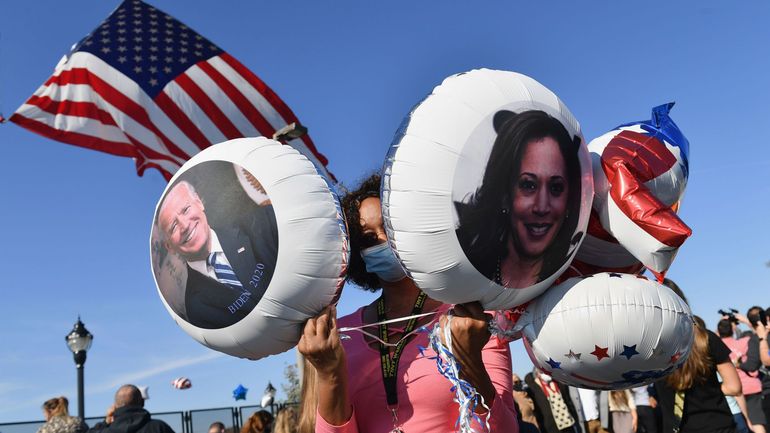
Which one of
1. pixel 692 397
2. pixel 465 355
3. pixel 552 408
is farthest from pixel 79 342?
pixel 465 355

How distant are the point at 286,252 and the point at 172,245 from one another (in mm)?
372

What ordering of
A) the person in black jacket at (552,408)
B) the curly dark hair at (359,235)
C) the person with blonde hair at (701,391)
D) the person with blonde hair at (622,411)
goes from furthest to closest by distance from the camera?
the person in black jacket at (552,408)
the person with blonde hair at (622,411)
the person with blonde hair at (701,391)
the curly dark hair at (359,235)

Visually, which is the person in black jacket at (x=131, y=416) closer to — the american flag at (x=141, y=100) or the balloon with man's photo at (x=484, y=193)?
the american flag at (x=141, y=100)

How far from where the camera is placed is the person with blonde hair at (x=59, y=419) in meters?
6.97

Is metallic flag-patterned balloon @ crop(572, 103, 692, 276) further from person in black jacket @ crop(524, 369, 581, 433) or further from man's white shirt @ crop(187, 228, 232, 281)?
person in black jacket @ crop(524, 369, 581, 433)

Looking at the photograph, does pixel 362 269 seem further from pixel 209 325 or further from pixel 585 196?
pixel 585 196

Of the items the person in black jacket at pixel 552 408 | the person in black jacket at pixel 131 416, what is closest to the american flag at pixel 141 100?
the person in black jacket at pixel 131 416

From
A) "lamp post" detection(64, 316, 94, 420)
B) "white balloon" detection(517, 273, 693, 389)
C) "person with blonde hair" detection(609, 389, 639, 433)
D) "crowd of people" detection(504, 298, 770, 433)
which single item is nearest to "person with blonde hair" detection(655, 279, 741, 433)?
"crowd of people" detection(504, 298, 770, 433)

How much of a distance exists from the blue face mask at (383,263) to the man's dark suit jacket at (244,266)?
18.7 inches

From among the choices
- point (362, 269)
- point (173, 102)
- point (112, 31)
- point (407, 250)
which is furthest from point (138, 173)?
point (407, 250)

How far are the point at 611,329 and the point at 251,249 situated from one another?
100 cm

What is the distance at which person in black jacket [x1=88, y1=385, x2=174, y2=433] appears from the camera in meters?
6.33

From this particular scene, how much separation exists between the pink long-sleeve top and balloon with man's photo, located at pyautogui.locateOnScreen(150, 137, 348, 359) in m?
0.30

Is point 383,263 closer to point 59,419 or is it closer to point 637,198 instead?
point 637,198
